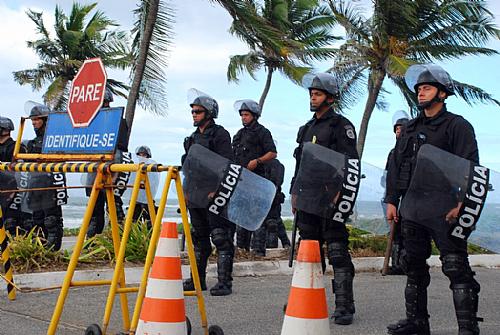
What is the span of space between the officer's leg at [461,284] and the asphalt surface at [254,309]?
574 millimetres

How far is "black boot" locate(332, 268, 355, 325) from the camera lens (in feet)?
20.6

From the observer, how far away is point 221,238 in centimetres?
792

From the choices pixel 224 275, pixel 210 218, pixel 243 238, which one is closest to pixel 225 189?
pixel 210 218

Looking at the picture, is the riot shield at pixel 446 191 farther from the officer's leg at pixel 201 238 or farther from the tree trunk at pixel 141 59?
the tree trunk at pixel 141 59

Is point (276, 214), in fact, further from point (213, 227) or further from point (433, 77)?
point (433, 77)

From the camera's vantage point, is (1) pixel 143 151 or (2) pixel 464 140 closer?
(2) pixel 464 140

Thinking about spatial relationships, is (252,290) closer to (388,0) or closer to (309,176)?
(309,176)

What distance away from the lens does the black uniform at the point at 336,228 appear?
21.0 feet

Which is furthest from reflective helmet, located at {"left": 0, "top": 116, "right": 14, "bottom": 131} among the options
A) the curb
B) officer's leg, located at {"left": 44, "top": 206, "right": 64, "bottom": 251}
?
the curb

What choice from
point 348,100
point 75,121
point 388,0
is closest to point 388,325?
point 75,121

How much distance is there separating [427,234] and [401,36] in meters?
17.7

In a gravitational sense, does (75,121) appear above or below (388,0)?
below

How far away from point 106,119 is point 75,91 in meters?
0.45

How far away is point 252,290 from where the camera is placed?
8.20m
